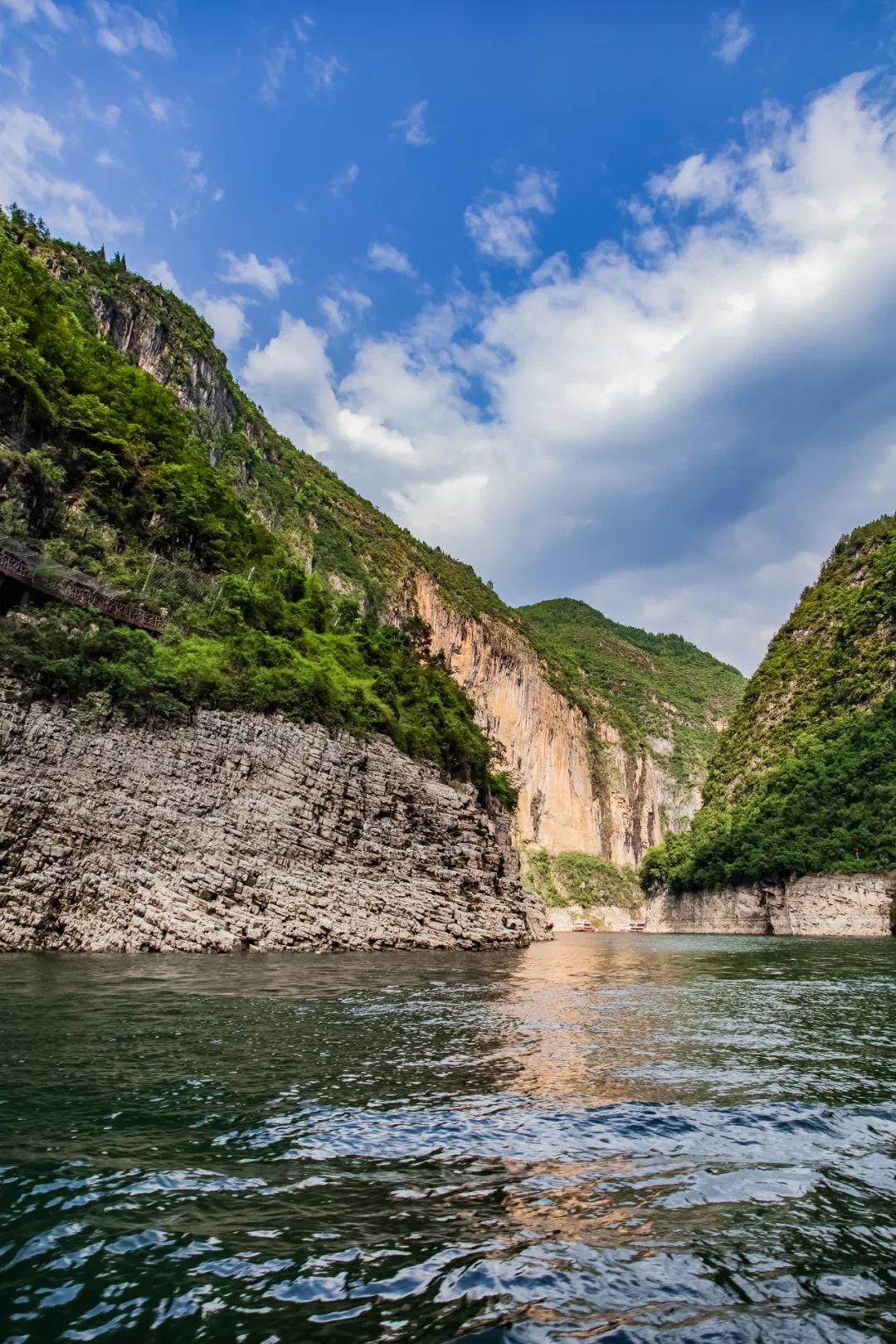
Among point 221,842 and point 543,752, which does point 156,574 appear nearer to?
point 221,842

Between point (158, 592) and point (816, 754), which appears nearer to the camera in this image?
point (158, 592)

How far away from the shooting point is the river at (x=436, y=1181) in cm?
316

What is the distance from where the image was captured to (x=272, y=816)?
79.3 feet

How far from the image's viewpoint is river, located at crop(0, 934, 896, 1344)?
3158 millimetres

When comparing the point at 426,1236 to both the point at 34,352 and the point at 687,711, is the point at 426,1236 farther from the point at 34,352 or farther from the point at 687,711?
the point at 687,711

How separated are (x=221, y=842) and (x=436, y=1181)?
1898 centimetres

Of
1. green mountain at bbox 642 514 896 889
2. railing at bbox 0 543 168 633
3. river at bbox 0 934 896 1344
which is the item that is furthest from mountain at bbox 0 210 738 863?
green mountain at bbox 642 514 896 889

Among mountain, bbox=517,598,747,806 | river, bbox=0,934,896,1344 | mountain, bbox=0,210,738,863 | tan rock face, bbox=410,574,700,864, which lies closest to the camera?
river, bbox=0,934,896,1344

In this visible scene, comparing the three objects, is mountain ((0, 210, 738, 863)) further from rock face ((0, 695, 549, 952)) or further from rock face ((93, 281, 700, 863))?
rock face ((93, 281, 700, 863))

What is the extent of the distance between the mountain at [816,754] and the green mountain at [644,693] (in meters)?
42.3

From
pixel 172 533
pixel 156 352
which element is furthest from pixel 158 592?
pixel 156 352

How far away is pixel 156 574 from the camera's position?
30562mm

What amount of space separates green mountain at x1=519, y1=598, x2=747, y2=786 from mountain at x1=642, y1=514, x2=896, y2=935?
42313 mm

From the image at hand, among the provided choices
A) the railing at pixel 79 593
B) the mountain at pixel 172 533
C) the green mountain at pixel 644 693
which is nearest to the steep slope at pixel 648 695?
the green mountain at pixel 644 693
